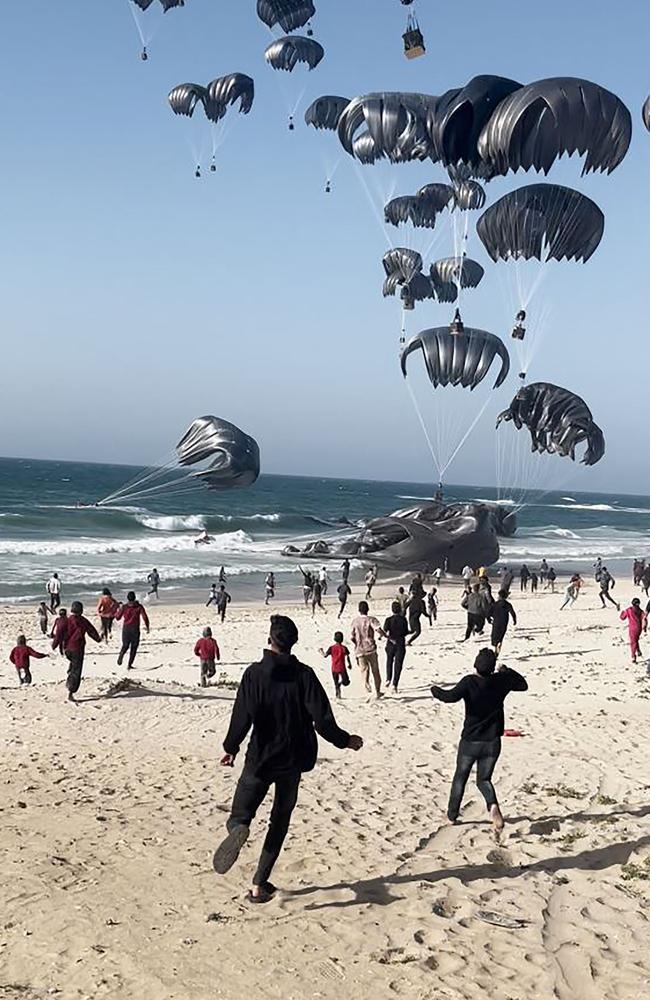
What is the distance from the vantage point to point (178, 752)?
894 cm

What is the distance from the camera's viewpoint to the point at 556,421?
27.0 metres

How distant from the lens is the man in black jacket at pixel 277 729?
4660 millimetres

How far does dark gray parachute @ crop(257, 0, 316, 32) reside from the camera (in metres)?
29.3

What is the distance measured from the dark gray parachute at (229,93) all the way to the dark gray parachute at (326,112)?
8.47 ft

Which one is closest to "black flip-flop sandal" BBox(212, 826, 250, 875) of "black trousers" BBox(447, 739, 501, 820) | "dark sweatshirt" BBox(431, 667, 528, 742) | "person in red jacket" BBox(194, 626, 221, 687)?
"dark sweatshirt" BBox(431, 667, 528, 742)

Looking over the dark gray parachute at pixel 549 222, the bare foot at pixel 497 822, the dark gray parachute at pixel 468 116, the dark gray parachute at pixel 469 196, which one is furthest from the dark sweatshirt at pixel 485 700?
the dark gray parachute at pixel 469 196

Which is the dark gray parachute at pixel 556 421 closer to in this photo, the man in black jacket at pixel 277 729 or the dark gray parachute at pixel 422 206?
the dark gray parachute at pixel 422 206

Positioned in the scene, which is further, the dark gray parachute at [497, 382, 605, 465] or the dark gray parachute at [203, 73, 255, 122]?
the dark gray parachute at [203, 73, 255, 122]

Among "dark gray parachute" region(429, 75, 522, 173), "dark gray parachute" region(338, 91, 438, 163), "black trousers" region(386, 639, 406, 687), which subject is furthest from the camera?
"dark gray parachute" region(338, 91, 438, 163)

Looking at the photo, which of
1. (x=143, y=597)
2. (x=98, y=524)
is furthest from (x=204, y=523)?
(x=143, y=597)

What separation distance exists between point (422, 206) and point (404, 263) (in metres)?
2.09

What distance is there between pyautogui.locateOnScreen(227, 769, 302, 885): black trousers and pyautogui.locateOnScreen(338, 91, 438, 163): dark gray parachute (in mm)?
20949

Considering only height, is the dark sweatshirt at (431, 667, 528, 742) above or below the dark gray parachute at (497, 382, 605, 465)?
below

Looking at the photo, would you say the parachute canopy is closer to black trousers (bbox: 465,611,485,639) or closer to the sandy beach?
black trousers (bbox: 465,611,485,639)
